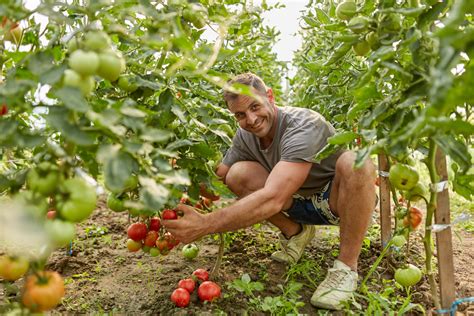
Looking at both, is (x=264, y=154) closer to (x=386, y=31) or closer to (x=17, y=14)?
(x=386, y=31)

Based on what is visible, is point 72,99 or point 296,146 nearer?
point 72,99

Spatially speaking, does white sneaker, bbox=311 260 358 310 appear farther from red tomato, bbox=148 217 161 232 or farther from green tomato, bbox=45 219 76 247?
green tomato, bbox=45 219 76 247

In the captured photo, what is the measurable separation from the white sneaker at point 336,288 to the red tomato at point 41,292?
128cm

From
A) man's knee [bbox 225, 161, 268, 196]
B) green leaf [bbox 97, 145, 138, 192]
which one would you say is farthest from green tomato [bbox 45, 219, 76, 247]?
man's knee [bbox 225, 161, 268, 196]

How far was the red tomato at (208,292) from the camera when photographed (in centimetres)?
203

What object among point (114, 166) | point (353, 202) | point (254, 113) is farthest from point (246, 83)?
point (114, 166)

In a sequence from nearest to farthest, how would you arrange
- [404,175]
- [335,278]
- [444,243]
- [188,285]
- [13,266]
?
[13,266] → [404,175] → [444,243] → [188,285] → [335,278]

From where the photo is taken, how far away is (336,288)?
216 cm

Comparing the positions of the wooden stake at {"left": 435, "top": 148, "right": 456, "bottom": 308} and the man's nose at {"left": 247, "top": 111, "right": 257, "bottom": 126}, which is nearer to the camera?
the wooden stake at {"left": 435, "top": 148, "right": 456, "bottom": 308}

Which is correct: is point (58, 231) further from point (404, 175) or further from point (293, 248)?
point (293, 248)

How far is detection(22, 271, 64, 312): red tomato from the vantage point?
1040 mm

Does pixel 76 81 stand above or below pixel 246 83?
below

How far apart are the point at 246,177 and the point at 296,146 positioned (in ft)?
1.56

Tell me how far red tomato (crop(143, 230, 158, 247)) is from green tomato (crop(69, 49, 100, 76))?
108 centimetres
